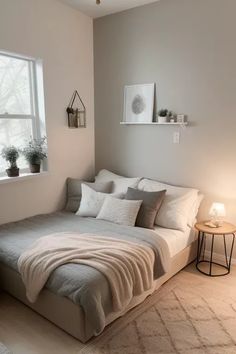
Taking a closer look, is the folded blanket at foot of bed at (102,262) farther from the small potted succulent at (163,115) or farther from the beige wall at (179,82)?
the small potted succulent at (163,115)

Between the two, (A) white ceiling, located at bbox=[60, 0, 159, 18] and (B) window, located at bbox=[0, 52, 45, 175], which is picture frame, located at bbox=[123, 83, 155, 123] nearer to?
(A) white ceiling, located at bbox=[60, 0, 159, 18]

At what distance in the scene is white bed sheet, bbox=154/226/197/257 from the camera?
258 centimetres

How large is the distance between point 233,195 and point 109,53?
2255mm

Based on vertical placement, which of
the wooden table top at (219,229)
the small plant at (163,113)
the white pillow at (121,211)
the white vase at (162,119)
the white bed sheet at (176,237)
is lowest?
the white bed sheet at (176,237)

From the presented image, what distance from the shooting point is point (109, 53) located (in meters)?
3.49

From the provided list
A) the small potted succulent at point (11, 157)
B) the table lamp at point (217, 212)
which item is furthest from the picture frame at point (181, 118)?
A: the small potted succulent at point (11, 157)

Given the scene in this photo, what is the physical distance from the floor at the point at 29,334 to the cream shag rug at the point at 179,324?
16cm

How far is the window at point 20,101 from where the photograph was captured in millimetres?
2893

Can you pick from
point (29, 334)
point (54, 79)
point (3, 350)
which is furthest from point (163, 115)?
point (3, 350)

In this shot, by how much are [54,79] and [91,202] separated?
4.82 ft

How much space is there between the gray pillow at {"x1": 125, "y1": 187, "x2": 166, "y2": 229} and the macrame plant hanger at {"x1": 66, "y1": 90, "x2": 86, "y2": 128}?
1.25 metres

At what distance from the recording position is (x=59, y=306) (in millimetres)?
1965

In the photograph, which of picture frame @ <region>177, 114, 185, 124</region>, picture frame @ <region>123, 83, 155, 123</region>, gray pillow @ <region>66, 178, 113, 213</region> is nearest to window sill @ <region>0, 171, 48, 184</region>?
gray pillow @ <region>66, 178, 113, 213</region>

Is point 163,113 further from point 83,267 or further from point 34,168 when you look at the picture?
point 83,267
